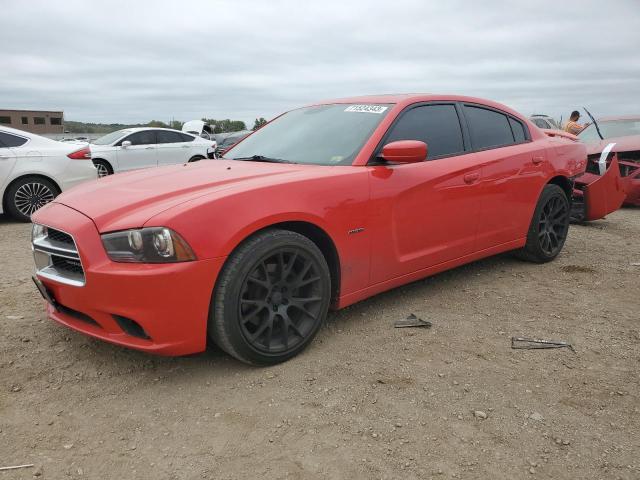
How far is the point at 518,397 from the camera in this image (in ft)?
8.11

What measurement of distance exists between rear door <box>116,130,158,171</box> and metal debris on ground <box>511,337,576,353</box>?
33.6 ft

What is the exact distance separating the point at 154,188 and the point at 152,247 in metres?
0.56

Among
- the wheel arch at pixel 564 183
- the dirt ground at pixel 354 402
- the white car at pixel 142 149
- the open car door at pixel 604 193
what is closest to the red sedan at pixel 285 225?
the dirt ground at pixel 354 402

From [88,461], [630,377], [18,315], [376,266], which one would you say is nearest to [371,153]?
[376,266]

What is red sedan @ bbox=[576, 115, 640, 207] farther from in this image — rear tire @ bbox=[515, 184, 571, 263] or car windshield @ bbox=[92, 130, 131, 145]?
car windshield @ bbox=[92, 130, 131, 145]

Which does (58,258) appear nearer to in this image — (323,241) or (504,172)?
(323,241)

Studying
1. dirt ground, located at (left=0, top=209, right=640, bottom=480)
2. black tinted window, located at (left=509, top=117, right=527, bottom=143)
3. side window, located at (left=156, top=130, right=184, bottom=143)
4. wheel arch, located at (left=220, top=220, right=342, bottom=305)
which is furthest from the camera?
side window, located at (left=156, top=130, right=184, bottom=143)

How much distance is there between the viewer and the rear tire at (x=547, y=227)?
450 centimetres

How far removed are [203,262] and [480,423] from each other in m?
1.45

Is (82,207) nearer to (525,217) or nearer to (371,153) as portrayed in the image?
(371,153)

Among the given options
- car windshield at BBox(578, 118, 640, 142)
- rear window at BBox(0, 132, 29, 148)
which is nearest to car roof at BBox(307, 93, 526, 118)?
rear window at BBox(0, 132, 29, 148)

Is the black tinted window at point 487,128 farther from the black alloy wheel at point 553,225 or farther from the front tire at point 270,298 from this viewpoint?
the front tire at point 270,298

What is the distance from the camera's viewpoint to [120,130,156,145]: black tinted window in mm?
11930

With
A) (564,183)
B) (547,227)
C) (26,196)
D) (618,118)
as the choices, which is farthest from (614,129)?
(26,196)
